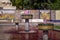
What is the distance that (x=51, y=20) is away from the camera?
1672 cm

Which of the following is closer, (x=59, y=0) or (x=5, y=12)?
(x=5, y=12)

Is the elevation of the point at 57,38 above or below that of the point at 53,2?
below

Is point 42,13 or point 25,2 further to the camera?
point 25,2

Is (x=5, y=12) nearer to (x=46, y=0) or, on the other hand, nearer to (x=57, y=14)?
(x=57, y=14)

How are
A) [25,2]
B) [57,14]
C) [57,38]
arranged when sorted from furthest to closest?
[25,2], [57,14], [57,38]

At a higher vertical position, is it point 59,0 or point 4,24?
point 59,0

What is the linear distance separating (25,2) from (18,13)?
17.6 ft

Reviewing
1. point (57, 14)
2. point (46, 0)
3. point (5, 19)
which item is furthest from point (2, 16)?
point (46, 0)

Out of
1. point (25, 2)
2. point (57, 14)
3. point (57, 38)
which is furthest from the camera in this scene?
point (25, 2)

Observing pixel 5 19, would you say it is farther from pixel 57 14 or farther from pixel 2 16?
pixel 57 14

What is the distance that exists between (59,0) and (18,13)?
7462mm

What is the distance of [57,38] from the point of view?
34.2ft

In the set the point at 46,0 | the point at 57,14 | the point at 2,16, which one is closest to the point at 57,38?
the point at 57,14

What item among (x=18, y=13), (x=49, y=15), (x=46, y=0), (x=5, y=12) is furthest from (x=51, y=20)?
(x=46, y=0)
